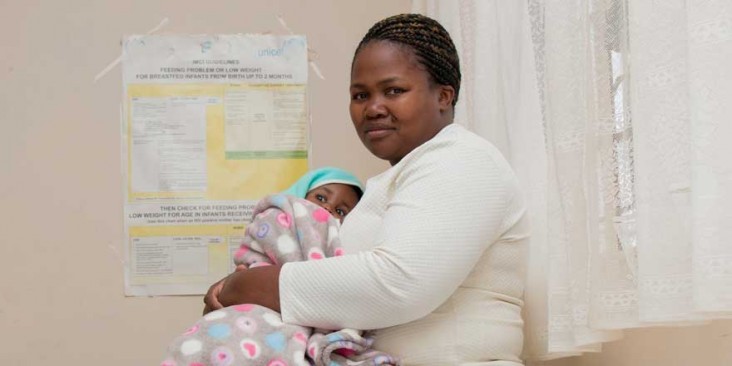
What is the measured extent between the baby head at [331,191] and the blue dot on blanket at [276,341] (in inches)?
17.2

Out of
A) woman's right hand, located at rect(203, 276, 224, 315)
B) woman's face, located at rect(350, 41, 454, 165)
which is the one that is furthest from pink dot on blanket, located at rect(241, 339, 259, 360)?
woman's face, located at rect(350, 41, 454, 165)

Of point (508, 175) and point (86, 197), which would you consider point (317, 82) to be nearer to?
point (86, 197)

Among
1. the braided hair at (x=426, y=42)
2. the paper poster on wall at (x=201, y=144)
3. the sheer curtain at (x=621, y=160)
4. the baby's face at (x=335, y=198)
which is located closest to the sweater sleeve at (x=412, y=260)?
the sheer curtain at (x=621, y=160)

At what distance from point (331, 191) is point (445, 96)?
297 mm

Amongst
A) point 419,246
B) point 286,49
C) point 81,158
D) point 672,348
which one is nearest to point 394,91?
point 419,246

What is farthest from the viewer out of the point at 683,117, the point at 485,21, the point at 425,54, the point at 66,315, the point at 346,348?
the point at 66,315

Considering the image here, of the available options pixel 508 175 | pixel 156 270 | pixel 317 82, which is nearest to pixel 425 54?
pixel 508 175

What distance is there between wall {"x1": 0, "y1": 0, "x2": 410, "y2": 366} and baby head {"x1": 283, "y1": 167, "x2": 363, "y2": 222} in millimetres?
517

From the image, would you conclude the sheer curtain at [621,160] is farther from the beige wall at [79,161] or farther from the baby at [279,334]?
the beige wall at [79,161]

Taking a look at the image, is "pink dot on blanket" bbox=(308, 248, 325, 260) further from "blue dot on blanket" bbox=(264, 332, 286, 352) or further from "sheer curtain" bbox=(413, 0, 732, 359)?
"sheer curtain" bbox=(413, 0, 732, 359)

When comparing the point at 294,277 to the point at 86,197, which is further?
the point at 86,197

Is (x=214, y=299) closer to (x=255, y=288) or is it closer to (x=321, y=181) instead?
(x=255, y=288)

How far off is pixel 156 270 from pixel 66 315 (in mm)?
225

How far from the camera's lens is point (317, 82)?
2.31 m
